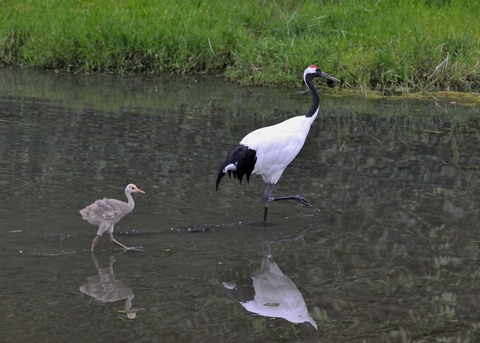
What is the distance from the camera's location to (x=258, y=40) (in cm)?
1425

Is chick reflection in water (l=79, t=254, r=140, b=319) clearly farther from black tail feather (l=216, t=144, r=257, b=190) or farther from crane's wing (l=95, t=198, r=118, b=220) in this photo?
black tail feather (l=216, t=144, r=257, b=190)

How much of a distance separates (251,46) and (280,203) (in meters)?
5.45

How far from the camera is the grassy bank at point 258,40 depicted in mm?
13477

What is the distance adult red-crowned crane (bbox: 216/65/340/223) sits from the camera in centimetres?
841

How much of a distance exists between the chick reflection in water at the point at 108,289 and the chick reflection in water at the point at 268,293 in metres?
0.67

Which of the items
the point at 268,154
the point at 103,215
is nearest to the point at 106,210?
the point at 103,215

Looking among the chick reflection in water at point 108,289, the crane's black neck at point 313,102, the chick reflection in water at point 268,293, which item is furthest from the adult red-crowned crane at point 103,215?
the crane's black neck at point 313,102

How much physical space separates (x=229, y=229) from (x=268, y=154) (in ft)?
3.29

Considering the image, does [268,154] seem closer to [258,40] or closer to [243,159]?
[243,159]

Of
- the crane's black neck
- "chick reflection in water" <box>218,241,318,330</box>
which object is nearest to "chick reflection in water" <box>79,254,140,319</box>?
"chick reflection in water" <box>218,241,318,330</box>

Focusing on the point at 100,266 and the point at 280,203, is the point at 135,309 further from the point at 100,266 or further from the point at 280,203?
the point at 280,203

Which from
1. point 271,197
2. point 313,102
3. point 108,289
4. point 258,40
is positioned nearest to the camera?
point 108,289

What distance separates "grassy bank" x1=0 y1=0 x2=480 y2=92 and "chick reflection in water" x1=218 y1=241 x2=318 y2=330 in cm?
682

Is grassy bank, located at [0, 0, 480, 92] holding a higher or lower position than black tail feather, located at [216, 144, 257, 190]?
lower
